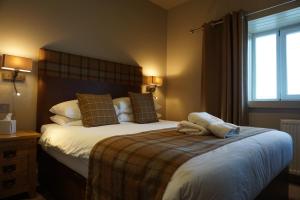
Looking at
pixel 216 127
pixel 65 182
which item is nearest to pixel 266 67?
pixel 216 127

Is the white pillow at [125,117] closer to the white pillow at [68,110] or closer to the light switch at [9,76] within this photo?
the white pillow at [68,110]

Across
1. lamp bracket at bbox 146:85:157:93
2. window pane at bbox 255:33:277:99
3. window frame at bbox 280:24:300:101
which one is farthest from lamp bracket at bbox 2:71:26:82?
window frame at bbox 280:24:300:101

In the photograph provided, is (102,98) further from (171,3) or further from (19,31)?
(171,3)

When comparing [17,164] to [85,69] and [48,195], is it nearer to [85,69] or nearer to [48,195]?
[48,195]

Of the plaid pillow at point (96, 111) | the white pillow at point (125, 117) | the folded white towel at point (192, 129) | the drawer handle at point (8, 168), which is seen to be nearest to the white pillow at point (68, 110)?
the plaid pillow at point (96, 111)

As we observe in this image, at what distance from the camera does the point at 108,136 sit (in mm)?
1570

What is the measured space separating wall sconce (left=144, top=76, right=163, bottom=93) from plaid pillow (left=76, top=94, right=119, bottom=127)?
1304 millimetres

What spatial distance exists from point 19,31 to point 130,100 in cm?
153

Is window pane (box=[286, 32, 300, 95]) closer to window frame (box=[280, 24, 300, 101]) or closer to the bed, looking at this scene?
window frame (box=[280, 24, 300, 101])

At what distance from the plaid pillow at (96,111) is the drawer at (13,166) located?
662mm

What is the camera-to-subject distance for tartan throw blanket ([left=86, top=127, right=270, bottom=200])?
0.99 metres

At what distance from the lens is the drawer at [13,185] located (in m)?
1.83

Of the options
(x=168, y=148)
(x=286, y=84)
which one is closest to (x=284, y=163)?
(x=168, y=148)

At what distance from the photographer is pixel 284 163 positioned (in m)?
1.72
